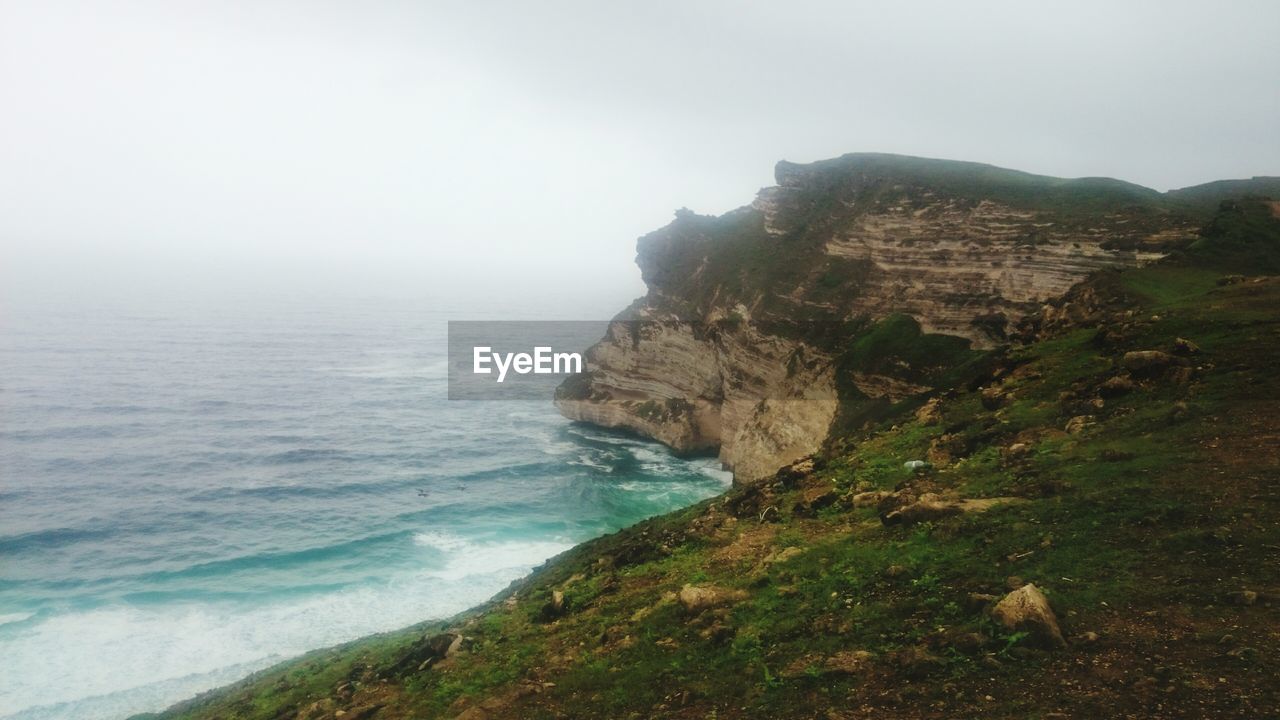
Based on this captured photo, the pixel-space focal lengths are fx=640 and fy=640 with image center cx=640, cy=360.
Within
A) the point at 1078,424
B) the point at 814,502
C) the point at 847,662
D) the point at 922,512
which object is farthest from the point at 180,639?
the point at 1078,424

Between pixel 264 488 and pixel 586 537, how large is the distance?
24582 millimetres

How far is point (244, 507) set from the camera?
43750 mm

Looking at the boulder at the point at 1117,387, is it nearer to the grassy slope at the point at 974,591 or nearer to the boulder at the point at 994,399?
the grassy slope at the point at 974,591

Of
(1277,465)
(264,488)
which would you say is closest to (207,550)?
(264,488)

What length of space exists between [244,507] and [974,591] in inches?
1855

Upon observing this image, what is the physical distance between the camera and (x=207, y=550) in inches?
1485

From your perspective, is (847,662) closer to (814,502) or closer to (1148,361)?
(814,502)

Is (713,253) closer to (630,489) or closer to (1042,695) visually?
(630,489)

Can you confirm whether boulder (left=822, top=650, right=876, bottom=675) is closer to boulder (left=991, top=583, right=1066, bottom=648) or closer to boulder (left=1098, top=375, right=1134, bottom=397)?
boulder (left=991, top=583, right=1066, bottom=648)

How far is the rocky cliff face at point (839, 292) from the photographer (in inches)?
1607

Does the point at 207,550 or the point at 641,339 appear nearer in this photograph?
the point at 207,550

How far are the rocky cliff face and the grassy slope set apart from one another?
832 inches

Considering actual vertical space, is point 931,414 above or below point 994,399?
Answer: below

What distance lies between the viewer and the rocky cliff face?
40812mm
